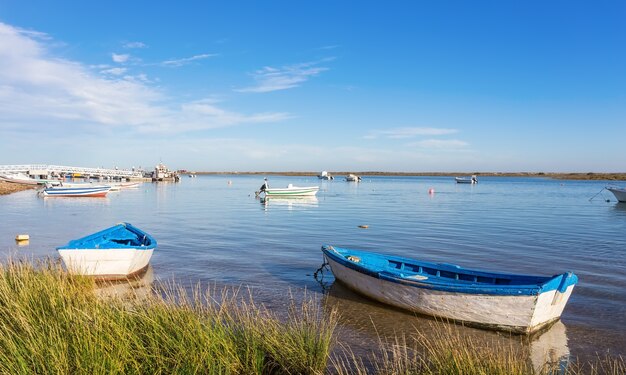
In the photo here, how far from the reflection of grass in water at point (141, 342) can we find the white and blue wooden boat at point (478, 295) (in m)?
4.00

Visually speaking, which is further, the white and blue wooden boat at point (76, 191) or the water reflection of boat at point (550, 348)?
the white and blue wooden boat at point (76, 191)

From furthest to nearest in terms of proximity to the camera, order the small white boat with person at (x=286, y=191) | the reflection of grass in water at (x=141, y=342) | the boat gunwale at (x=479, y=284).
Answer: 1. the small white boat with person at (x=286, y=191)
2. the boat gunwale at (x=479, y=284)
3. the reflection of grass in water at (x=141, y=342)

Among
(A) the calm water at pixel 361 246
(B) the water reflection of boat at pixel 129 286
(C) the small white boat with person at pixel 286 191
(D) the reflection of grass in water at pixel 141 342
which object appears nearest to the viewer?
(D) the reflection of grass in water at pixel 141 342

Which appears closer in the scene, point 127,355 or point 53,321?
point 127,355

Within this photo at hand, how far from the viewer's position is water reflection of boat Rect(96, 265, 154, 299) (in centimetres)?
1171

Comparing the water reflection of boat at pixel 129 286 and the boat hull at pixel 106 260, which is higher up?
the boat hull at pixel 106 260

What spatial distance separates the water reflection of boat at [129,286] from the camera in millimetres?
11712

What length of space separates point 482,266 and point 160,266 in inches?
438

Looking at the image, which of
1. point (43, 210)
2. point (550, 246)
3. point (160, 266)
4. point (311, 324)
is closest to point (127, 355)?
point (311, 324)

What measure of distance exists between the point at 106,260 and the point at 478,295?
9.82 meters

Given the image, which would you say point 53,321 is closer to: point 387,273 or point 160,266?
point 387,273

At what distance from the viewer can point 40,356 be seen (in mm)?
5301

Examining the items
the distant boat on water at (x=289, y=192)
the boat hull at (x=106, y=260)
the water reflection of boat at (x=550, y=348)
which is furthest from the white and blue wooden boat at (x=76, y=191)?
the water reflection of boat at (x=550, y=348)

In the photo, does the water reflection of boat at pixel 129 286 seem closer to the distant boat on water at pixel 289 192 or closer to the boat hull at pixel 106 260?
the boat hull at pixel 106 260
